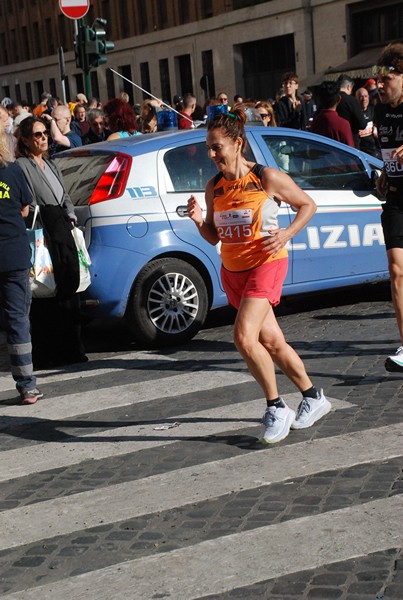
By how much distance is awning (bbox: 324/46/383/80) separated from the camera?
1565 inches

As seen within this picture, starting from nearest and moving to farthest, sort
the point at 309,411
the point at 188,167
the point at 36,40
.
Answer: the point at 309,411
the point at 188,167
the point at 36,40

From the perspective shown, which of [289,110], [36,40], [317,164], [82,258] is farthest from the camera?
[36,40]

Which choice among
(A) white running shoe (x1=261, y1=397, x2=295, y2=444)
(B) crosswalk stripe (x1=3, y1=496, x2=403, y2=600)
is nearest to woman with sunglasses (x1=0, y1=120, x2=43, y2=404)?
(A) white running shoe (x1=261, y1=397, x2=295, y2=444)

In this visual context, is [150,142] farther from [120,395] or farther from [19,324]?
[120,395]

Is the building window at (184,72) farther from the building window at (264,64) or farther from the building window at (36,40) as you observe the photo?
the building window at (36,40)

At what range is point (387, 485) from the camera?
4.89 meters

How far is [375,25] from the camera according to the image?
4175 centimetres

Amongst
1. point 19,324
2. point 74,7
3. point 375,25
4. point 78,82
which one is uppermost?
point 375,25

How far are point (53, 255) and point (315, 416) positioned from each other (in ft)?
8.78

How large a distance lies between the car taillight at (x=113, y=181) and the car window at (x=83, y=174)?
0.05m

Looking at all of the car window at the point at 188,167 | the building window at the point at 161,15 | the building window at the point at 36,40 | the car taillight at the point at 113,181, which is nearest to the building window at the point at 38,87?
the building window at the point at 36,40

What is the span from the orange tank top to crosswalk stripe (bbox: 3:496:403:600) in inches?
66.9

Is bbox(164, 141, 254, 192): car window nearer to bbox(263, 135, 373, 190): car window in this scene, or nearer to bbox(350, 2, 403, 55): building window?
bbox(263, 135, 373, 190): car window

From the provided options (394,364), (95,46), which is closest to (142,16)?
(95,46)
